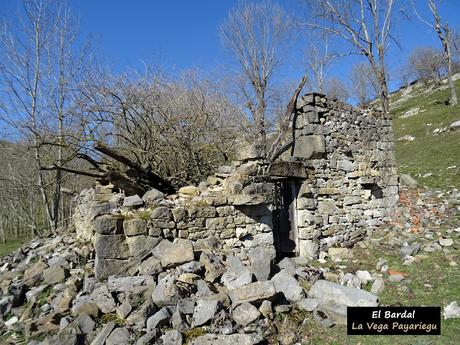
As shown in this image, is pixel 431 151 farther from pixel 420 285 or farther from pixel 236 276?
pixel 236 276

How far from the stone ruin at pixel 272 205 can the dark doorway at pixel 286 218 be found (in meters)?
0.02

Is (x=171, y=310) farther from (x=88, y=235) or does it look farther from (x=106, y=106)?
(x=106, y=106)

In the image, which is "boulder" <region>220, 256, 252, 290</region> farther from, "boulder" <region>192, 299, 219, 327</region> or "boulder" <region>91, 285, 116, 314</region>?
"boulder" <region>91, 285, 116, 314</region>

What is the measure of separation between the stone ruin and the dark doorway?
2 cm

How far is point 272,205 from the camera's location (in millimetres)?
6516

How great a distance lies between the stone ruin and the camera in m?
4.63

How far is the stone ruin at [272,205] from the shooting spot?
4633 mm

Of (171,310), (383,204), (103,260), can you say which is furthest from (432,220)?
(103,260)

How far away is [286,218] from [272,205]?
969mm

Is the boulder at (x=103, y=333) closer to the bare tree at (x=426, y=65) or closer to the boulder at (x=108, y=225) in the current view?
the boulder at (x=108, y=225)

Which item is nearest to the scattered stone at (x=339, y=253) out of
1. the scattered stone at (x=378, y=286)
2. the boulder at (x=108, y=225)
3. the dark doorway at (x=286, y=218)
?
the dark doorway at (x=286, y=218)

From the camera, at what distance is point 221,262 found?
15.6 feet

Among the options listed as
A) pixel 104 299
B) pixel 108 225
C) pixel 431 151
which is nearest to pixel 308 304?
pixel 104 299

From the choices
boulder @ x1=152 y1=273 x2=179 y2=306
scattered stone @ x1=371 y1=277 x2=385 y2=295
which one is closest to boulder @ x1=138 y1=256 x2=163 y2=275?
boulder @ x1=152 y1=273 x2=179 y2=306
